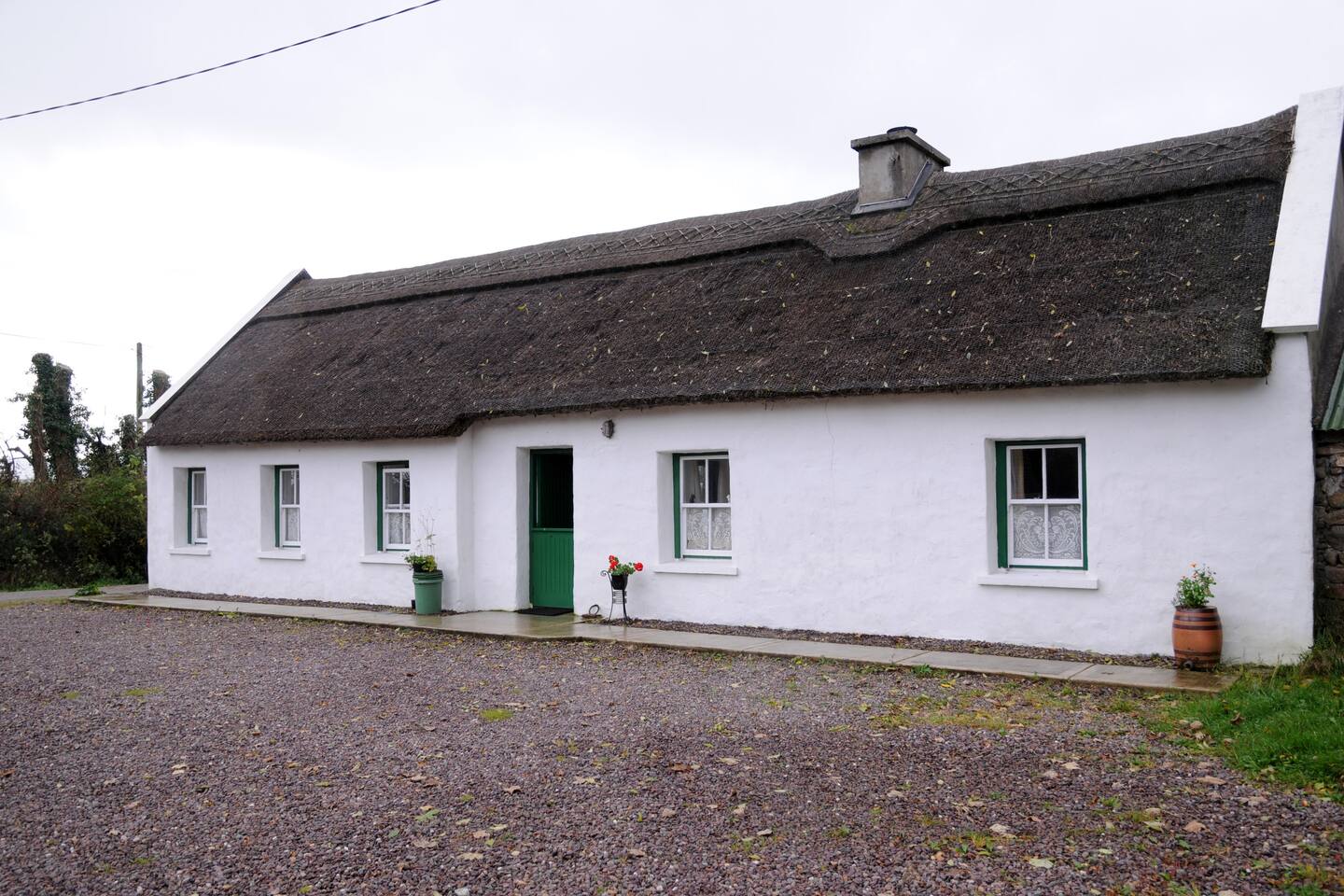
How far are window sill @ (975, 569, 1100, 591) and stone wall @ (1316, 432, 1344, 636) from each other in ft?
5.96

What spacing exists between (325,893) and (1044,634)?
7.58 meters

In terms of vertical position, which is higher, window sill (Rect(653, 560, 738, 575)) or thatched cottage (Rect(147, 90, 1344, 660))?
thatched cottage (Rect(147, 90, 1344, 660))

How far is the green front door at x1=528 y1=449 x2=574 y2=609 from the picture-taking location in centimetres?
1457

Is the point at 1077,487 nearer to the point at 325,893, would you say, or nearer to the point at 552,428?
the point at 552,428

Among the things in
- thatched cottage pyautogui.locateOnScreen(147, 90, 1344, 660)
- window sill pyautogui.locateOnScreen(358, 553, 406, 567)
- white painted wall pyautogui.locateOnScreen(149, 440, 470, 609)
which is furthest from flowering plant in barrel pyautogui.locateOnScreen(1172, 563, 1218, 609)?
window sill pyautogui.locateOnScreen(358, 553, 406, 567)

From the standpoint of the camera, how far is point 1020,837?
17.9 feet

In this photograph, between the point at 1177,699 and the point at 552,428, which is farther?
the point at 552,428

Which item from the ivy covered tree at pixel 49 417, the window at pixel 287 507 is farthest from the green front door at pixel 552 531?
the ivy covered tree at pixel 49 417

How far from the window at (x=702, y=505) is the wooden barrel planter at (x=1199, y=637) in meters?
5.06

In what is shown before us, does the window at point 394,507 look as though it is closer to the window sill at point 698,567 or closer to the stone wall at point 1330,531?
the window sill at point 698,567

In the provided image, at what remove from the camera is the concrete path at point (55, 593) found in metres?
18.7

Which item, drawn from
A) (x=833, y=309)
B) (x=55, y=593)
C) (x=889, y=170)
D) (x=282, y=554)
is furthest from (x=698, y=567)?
(x=55, y=593)

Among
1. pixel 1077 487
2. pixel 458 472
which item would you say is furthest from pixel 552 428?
pixel 1077 487

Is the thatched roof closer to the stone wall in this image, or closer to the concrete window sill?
the stone wall
